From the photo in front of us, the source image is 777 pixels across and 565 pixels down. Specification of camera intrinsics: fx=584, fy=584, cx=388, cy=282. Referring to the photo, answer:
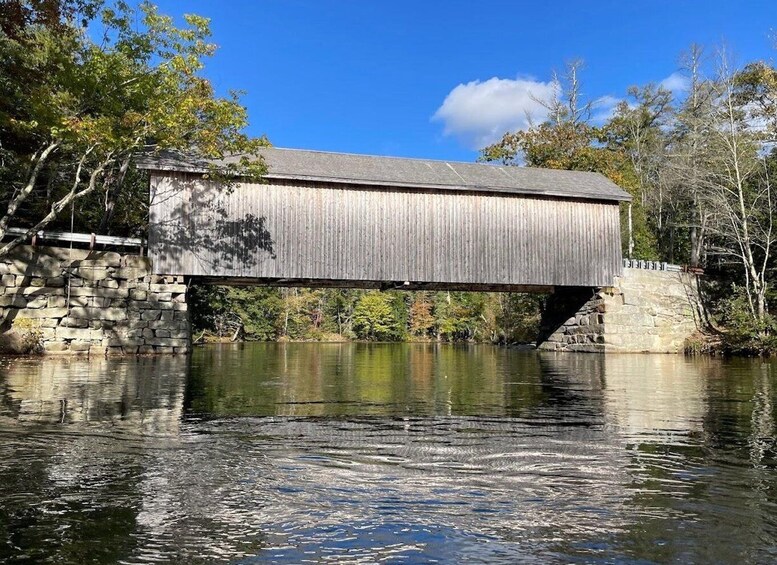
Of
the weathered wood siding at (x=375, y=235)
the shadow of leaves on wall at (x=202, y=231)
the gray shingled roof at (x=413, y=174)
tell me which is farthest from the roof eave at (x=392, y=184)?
the shadow of leaves on wall at (x=202, y=231)

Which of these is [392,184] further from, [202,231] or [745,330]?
[745,330]

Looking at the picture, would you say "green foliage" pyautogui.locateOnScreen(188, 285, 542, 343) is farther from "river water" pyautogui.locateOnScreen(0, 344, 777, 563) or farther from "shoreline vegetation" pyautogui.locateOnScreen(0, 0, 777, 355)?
"river water" pyautogui.locateOnScreen(0, 344, 777, 563)

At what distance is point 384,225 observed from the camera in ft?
74.2

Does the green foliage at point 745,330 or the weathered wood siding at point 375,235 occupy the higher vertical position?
the weathered wood siding at point 375,235

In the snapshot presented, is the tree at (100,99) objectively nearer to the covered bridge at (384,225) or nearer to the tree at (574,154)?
the covered bridge at (384,225)

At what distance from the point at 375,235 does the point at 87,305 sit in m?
10.2

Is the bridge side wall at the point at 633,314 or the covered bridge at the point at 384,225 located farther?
the bridge side wall at the point at 633,314

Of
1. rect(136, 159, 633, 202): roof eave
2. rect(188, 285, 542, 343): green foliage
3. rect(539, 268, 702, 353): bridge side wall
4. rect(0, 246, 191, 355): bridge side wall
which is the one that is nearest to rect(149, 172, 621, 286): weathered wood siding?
rect(136, 159, 633, 202): roof eave

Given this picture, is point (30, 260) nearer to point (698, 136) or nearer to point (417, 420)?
point (417, 420)

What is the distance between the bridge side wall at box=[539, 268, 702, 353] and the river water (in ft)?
57.5

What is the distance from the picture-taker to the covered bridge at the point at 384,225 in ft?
67.7

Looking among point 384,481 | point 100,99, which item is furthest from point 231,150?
point 384,481

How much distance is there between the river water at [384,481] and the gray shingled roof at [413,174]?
14036 mm

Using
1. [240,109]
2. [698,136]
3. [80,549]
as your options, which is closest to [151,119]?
[240,109]
